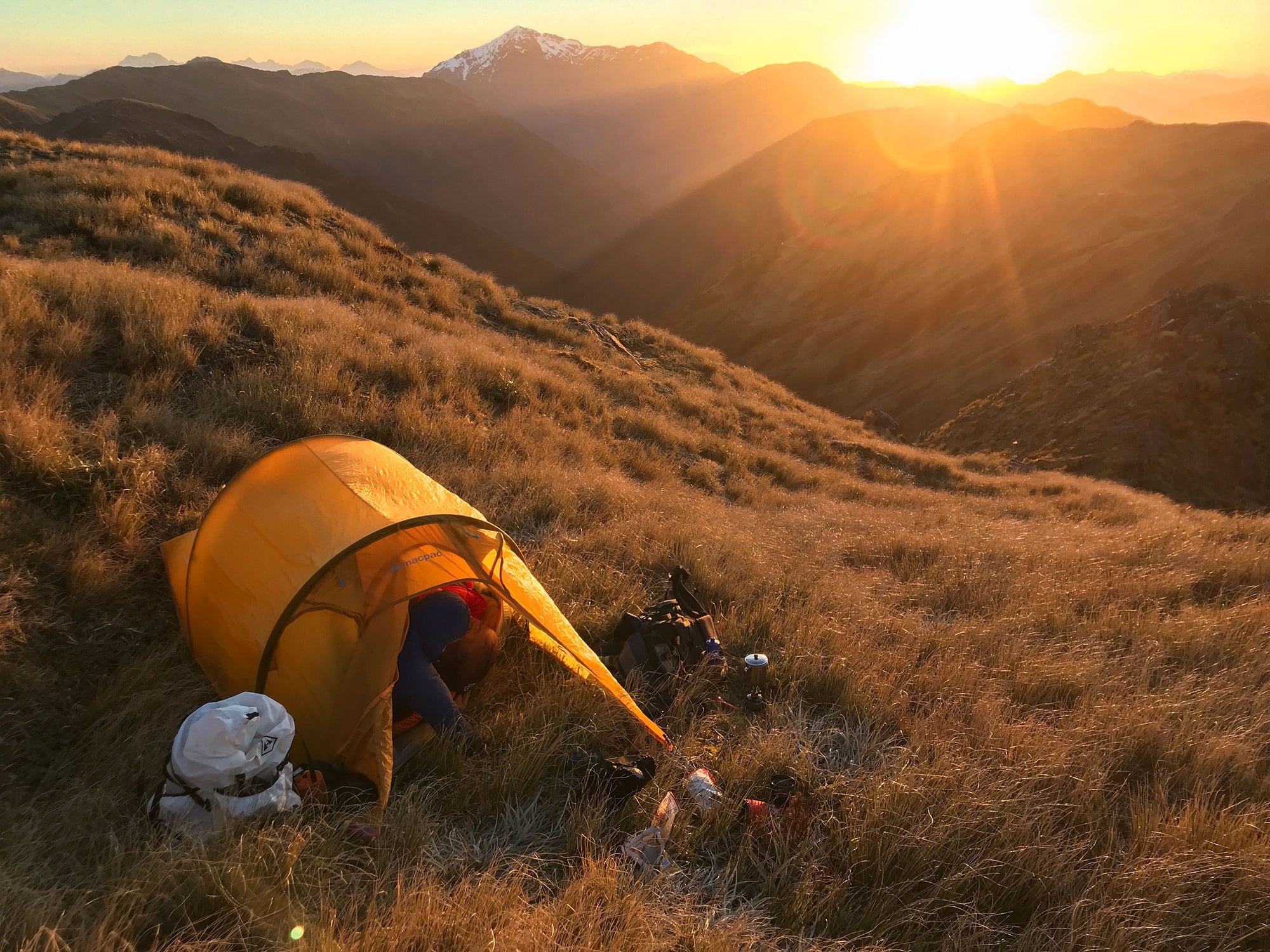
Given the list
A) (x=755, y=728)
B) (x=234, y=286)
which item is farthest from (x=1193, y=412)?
(x=234, y=286)

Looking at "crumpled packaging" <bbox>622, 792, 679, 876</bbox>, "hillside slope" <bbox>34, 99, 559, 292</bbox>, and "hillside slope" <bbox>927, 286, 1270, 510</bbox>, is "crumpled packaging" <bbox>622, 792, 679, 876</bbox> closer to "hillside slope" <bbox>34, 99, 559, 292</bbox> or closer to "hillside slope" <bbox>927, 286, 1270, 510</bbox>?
"hillside slope" <bbox>927, 286, 1270, 510</bbox>

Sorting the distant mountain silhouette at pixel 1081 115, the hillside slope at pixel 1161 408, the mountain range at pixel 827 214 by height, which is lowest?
the hillside slope at pixel 1161 408

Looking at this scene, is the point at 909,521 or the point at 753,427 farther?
the point at 753,427

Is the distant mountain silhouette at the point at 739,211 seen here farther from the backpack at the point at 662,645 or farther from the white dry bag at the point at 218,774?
the white dry bag at the point at 218,774

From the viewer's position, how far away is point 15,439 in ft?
13.6

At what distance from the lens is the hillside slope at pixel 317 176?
57.0 metres

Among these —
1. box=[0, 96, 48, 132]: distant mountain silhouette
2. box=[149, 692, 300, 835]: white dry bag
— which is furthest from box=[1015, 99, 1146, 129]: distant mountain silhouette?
box=[149, 692, 300, 835]: white dry bag

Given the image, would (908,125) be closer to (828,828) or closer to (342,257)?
(342,257)

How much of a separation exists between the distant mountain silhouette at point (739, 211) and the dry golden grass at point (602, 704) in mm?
90165

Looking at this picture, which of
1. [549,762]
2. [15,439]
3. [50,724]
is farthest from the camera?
[15,439]

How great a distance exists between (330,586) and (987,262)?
53648 mm

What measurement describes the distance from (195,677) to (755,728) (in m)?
2.93

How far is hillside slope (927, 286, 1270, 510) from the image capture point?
18.7m

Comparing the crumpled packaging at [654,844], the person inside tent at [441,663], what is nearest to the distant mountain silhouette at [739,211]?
the person inside tent at [441,663]
